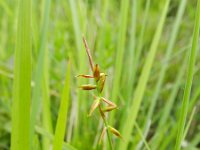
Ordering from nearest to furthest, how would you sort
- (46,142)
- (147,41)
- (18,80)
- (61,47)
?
(18,80) < (46,142) < (61,47) < (147,41)

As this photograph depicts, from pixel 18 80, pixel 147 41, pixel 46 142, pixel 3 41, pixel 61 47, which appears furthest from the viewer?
pixel 147 41

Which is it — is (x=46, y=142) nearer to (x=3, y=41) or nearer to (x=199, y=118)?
(x=199, y=118)

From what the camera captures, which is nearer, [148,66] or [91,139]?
[148,66]

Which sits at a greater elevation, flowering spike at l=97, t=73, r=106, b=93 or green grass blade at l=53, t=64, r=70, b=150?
flowering spike at l=97, t=73, r=106, b=93

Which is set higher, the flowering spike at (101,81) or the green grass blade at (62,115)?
the flowering spike at (101,81)

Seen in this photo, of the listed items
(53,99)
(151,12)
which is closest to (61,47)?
(53,99)

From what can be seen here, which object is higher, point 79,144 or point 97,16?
point 97,16
